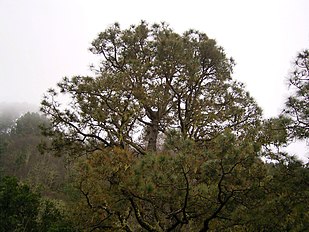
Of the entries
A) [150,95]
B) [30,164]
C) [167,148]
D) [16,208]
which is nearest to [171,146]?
[167,148]

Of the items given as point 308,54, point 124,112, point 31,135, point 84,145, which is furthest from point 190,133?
point 31,135

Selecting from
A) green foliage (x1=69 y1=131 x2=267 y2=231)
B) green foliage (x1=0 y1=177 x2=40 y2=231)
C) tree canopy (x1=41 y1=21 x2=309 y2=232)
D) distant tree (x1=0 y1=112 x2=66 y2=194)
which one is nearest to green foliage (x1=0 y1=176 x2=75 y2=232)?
green foliage (x1=0 y1=177 x2=40 y2=231)

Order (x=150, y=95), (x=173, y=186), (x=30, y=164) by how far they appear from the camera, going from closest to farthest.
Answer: (x=173, y=186) → (x=150, y=95) → (x=30, y=164)

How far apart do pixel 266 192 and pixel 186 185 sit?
1202mm

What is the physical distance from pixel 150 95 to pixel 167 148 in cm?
262

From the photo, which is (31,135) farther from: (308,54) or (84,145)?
(308,54)

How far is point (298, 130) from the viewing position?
504 cm

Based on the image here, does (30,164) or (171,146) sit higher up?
(30,164)

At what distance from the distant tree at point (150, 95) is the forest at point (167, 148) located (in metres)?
0.02

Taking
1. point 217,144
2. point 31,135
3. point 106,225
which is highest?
point 31,135

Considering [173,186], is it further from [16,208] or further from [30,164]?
[30,164]

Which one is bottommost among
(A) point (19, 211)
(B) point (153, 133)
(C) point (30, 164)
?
(A) point (19, 211)

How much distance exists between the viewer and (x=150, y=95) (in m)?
7.09

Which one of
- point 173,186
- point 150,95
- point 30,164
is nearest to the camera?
point 173,186
